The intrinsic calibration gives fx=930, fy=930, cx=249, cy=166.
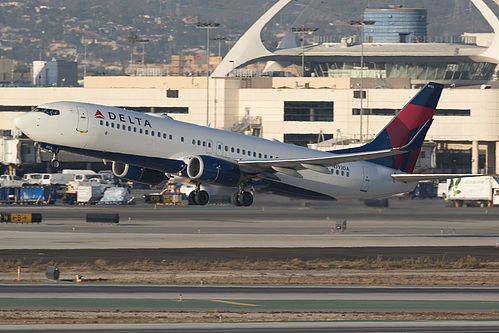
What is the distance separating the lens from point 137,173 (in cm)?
7181

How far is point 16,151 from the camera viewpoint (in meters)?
154

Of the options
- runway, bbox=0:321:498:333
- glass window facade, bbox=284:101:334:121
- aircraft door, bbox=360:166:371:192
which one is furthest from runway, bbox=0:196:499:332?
glass window facade, bbox=284:101:334:121

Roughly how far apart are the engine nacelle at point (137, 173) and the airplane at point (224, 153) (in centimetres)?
8

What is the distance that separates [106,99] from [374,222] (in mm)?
89780

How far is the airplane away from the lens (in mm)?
65688

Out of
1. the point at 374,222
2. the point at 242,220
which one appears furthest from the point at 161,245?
the point at 374,222

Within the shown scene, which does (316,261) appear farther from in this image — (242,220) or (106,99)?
(106,99)

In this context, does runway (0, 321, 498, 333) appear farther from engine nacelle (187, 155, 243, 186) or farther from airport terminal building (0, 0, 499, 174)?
airport terminal building (0, 0, 499, 174)

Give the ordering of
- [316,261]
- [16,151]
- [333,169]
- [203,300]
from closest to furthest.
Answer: [203,300], [316,261], [333,169], [16,151]

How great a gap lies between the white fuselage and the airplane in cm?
7

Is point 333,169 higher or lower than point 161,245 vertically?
higher

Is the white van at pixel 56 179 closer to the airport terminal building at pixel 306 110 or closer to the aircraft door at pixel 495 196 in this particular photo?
the airport terminal building at pixel 306 110

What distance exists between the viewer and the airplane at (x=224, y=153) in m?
65.7

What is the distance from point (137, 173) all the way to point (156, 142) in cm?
472
